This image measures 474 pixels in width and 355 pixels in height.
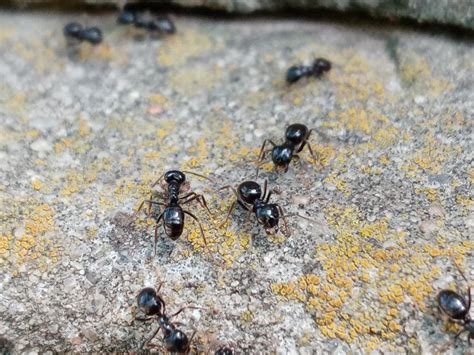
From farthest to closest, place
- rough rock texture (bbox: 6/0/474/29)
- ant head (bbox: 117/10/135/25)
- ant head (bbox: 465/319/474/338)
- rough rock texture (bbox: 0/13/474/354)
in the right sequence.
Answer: ant head (bbox: 117/10/135/25) < rough rock texture (bbox: 6/0/474/29) < rough rock texture (bbox: 0/13/474/354) < ant head (bbox: 465/319/474/338)

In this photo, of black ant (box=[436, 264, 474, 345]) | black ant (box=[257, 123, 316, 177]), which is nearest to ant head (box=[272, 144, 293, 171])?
black ant (box=[257, 123, 316, 177])

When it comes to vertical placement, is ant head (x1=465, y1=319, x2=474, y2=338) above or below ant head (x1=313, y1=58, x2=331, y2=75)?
below

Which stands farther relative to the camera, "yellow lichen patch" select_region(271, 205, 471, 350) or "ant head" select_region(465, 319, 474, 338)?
"yellow lichen patch" select_region(271, 205, 471, 350)

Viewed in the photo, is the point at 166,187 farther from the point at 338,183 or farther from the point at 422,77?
the point at 422,77

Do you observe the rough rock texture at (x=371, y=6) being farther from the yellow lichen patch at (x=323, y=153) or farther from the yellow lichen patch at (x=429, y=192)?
the yellow lichen patch at (x=429, y=192)

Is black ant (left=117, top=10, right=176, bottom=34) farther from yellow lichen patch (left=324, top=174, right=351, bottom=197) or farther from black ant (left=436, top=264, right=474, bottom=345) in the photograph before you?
black ant (left=436, top=264, right=474, bottom=345)

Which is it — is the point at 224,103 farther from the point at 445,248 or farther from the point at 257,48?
the point at 445,248

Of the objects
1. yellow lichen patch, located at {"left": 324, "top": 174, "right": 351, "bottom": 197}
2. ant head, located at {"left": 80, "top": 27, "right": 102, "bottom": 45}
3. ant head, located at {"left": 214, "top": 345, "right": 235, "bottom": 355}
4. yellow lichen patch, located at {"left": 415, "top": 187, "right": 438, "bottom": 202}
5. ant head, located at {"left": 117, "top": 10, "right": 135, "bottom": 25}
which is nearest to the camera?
ant head, located at {"left": 214, "top": 345, "right": 235, "bottom": 355}

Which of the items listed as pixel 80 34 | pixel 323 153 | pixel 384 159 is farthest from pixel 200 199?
pixel 80 34
